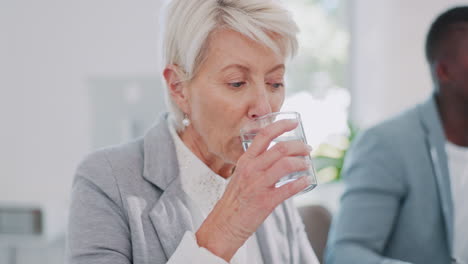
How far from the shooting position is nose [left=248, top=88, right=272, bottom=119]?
41.1 inches

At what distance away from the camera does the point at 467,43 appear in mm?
1845

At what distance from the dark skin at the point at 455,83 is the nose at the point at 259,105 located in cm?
111

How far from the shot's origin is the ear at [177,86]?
115cm

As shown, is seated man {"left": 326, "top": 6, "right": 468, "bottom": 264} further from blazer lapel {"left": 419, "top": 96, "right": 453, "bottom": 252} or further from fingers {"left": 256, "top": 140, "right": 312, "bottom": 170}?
fingers {"left": 256, "top": 140, "right": 312, "bottom": 170}

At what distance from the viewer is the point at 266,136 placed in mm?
872

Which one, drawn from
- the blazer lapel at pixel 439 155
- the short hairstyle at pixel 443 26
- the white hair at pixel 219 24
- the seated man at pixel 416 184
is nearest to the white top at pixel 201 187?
the white hair at pixel 219 24

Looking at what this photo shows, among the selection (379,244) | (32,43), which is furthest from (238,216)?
(32,43)

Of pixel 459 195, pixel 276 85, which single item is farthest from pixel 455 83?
pixel 276 85

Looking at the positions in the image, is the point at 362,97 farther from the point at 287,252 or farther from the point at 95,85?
the point at 287,252

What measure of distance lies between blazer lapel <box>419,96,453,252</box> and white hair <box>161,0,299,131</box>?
2.98 feet

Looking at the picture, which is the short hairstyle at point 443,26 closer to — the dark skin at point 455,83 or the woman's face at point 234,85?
the dark skin at point 455,83

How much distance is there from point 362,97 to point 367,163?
8.28ft

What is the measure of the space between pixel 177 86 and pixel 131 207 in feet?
1.01

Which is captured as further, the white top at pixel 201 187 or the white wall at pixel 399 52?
the white wall at pixel 399 52
